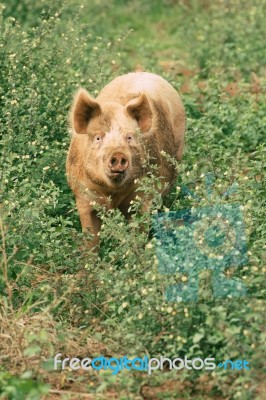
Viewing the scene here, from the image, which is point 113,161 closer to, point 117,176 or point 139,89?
→ point 117,176

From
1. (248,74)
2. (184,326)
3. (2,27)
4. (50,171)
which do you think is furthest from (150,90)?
(248,74)

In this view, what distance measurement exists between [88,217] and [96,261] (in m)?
0.89

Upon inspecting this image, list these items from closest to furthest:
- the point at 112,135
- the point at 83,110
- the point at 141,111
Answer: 1. the point at 112,135
2. the point at 83,110
3. the point at 141,111

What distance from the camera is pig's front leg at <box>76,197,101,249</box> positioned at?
8.25 meters

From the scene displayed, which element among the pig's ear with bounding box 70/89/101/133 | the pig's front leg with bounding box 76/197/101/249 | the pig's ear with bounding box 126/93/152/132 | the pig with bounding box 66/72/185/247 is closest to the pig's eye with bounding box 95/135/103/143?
the pig with bounding box 66/72/185/247

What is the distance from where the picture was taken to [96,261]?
7.45 metres

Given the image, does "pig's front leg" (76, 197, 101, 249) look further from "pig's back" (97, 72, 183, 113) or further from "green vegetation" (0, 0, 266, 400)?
"pig's back" (97, 72, 183, 113)

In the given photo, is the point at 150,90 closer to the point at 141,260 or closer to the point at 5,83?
the point at 5,83

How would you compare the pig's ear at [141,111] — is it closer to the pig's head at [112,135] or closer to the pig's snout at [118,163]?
the pig's head at [112,135]

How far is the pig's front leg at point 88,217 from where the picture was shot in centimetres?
825

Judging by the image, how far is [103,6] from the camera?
15.8 m

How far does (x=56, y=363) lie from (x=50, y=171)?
2.87 metres

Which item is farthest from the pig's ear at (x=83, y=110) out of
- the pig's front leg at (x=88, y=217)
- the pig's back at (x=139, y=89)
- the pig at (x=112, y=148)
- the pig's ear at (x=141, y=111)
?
the pig's front leg at (x=88, y=217)

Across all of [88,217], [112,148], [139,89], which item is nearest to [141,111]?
[112,148]
